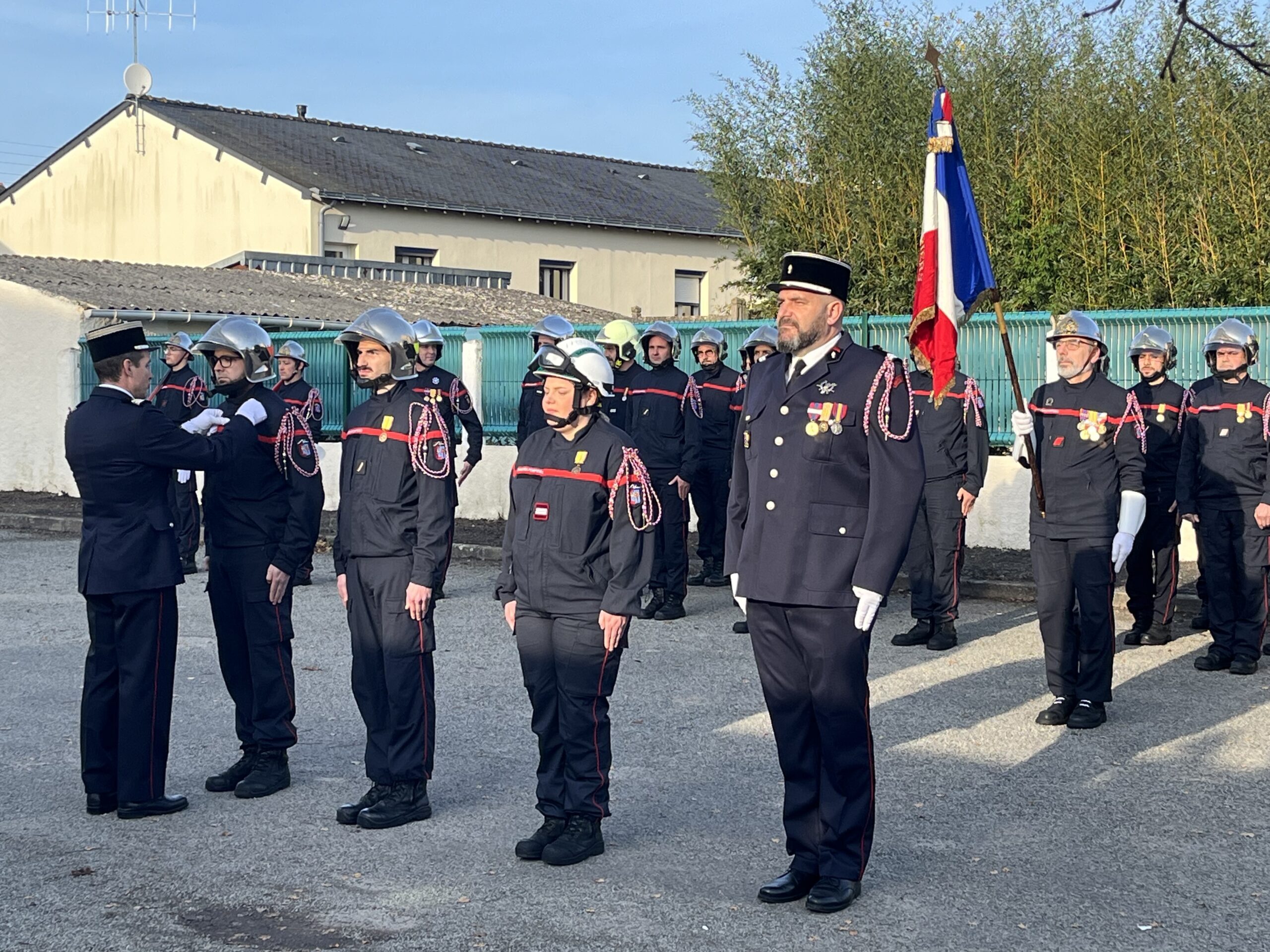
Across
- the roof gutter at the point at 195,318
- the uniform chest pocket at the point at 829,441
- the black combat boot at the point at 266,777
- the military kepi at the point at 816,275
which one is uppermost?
the roof gutter at the point at 195,318

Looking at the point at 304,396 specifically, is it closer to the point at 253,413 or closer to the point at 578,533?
the point at 253,413

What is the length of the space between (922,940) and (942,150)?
3464mm

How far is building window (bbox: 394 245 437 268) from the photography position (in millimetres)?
37281

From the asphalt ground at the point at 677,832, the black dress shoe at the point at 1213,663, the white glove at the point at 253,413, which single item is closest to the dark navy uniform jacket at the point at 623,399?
the asphalt ground at the point at 677,832

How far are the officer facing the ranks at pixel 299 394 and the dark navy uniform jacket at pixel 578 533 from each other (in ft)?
4.56

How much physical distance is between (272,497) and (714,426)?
670 cm

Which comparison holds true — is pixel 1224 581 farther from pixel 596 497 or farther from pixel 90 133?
pixel 90 133

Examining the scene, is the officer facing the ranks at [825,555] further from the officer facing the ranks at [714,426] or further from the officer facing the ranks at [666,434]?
the officer facing the ranks at [714,426]

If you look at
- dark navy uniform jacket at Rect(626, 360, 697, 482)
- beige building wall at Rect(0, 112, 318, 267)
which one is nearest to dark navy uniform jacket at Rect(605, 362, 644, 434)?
dark navy uniform jacket at Rect(626, 360, 697, 482)

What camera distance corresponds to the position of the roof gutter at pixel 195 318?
2211cm

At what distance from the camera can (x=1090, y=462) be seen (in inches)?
321

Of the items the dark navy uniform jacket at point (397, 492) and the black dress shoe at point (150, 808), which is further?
the black dress shoe at point (150, 808)

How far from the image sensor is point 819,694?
17.2 ft

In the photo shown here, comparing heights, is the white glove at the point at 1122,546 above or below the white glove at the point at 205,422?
below
